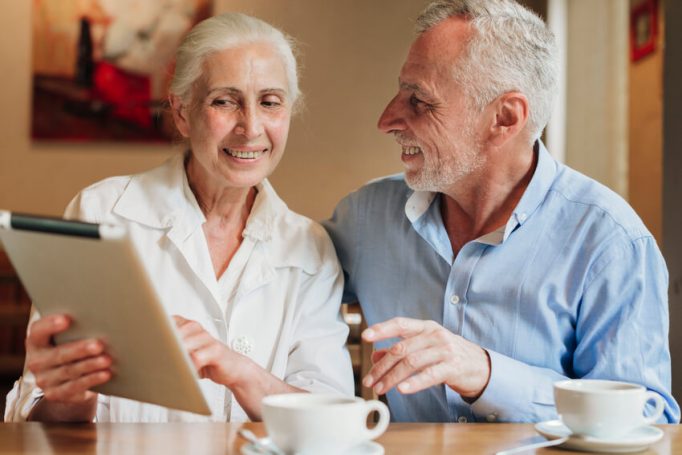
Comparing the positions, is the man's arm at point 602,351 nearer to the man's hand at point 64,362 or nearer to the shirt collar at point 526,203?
the shirt collar at point 526,203

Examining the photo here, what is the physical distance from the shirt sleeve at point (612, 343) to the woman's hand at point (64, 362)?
2.06 ft

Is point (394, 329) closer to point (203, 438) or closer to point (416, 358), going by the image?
point (416, 358)

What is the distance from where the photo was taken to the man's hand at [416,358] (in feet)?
4.04

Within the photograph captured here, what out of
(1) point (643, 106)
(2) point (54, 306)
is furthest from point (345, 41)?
(2) point (54, 306)

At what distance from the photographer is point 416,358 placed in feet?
4.15

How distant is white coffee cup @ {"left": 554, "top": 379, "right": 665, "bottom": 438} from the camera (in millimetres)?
1057

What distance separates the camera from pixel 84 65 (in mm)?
4961

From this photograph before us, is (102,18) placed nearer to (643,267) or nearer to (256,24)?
(256,24)

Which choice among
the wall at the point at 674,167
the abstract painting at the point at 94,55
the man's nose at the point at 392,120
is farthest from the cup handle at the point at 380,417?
the abstract painting at the point at 94,55

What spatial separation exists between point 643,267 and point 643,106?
2.54 meters

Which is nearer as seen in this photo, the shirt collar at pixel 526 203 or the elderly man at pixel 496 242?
the elderly man at pixel 496 242

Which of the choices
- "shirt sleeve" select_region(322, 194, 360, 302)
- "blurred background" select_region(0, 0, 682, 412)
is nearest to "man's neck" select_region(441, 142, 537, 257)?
"shirt sleeve" select_region(322, 194, 360, 302)

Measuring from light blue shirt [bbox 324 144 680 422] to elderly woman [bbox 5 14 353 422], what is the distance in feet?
0.48

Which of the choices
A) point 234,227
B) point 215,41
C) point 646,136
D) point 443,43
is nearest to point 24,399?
point 234,227
